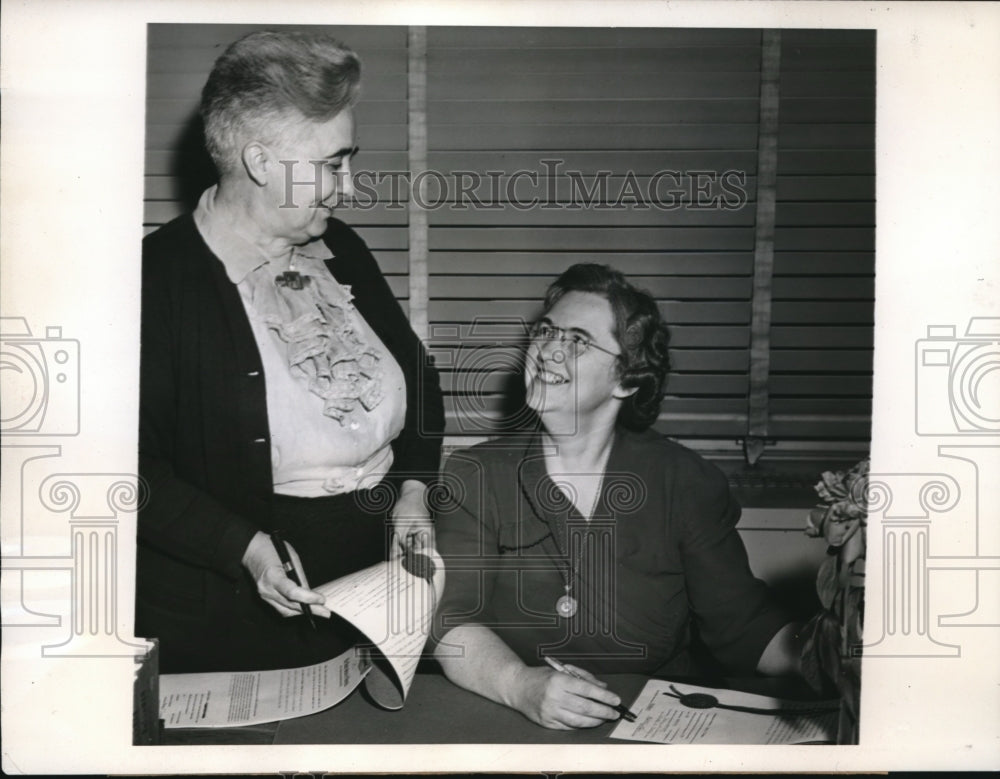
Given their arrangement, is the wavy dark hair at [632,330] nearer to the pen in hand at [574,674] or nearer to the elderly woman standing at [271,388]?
the elderly woman standing at [271,388]

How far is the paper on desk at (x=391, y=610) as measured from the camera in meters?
1.95

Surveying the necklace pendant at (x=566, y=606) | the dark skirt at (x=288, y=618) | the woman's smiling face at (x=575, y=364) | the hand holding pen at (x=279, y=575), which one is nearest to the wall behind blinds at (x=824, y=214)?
the woman's smiling face at (x=575, y=364)

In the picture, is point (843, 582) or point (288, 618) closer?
point (288, 618)

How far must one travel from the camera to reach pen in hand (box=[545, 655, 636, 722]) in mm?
1947

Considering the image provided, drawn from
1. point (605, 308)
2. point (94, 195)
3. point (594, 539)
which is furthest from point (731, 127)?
point (94, 195)

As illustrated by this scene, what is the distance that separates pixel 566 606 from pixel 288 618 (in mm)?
510

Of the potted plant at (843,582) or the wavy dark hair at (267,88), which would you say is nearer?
the wavy dark hair at (267,88)

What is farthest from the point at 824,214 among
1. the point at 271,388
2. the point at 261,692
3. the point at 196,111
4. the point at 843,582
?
the point at 261,692

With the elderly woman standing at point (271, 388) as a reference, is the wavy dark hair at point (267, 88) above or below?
above

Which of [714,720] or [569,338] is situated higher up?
[569,338]

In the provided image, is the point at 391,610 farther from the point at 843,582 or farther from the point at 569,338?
the point at 843,582

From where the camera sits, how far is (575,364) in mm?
1958

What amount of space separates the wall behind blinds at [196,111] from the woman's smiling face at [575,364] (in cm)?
36

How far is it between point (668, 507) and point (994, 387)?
0.69 m
